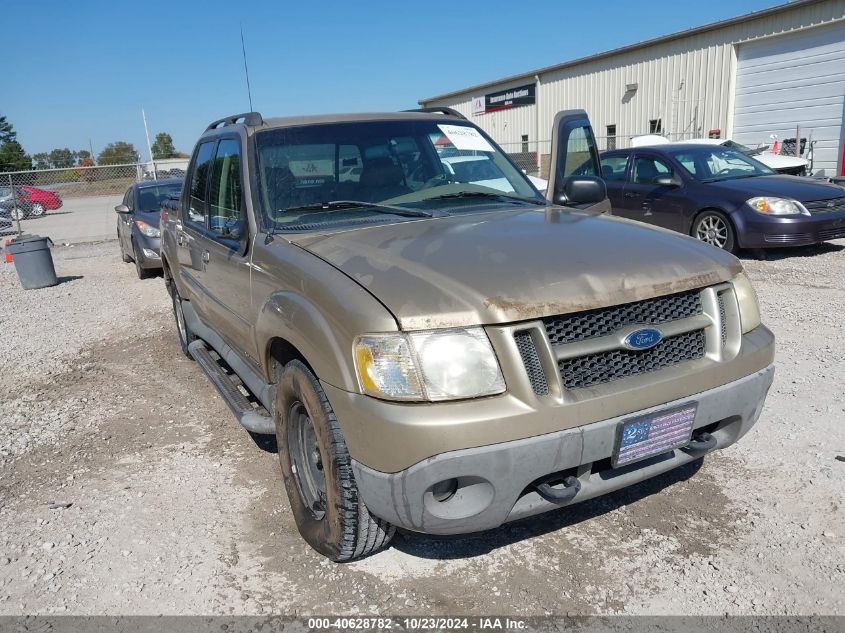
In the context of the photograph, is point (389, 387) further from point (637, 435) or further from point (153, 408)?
point (153, 408)

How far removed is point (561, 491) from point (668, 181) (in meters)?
8.26

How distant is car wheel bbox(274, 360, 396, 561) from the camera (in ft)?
8.23

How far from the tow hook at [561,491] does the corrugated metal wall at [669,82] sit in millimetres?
19606

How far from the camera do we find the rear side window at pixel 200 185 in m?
4.41

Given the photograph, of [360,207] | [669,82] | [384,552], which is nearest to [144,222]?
[360,207]

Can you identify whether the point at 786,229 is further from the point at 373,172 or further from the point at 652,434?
the point at 652,434

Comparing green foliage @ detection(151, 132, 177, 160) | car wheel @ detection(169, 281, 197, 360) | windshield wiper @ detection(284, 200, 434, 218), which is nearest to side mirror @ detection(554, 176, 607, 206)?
windshield wiper @ detection(284, 200, 434, 218)

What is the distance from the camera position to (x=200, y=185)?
181 inches

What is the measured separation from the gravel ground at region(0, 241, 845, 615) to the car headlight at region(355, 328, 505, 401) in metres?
0.95

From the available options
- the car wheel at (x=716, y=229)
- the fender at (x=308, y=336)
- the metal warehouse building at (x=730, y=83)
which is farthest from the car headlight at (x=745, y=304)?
the metal warehouse building at (x=730, y=83)

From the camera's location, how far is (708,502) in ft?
10.6

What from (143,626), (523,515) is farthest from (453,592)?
(143,626)

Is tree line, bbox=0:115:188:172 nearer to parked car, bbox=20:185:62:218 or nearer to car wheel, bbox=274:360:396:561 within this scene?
parked car, bbox=20:185:62:218

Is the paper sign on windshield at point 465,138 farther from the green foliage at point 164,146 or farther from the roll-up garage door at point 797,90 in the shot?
the green foliage at point 164,146
